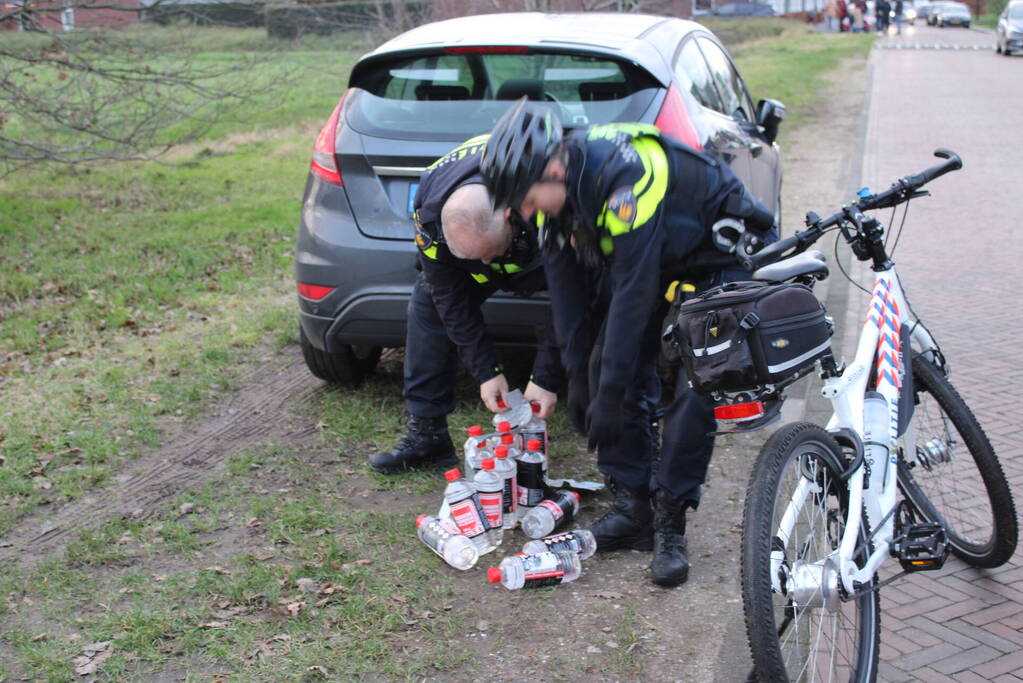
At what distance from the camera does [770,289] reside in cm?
295

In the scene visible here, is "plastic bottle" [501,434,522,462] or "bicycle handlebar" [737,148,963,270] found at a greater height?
"bicycle handlebar" [737,148,963,270]

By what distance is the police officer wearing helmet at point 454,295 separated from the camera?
3.59 metres

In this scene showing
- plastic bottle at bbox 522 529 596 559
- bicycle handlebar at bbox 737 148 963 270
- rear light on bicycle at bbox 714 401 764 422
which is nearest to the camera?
rear light on bicycle at bbox 714 401 764 422

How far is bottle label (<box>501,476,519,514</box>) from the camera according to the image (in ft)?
13.6

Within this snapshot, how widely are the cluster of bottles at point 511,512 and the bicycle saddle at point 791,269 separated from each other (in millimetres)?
1281

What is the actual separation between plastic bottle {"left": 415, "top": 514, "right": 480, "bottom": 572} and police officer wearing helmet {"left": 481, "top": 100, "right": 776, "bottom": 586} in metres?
0.61

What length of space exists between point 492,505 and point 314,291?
149 centimetres

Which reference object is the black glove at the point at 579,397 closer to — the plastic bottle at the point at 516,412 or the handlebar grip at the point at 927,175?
the plastic bottle at the point at 516,412

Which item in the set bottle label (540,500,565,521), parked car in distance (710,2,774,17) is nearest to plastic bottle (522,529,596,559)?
bottle label (540,500,565,521)

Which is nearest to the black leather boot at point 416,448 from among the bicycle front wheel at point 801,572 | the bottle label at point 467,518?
the bottle label at point 467,518

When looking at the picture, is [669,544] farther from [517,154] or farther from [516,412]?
[517,154]

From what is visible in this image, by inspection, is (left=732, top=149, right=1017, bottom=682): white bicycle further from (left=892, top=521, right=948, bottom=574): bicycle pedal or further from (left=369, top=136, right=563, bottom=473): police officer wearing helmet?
(left=369, top=136, right=563, bottom=473): police officer wearing helmet

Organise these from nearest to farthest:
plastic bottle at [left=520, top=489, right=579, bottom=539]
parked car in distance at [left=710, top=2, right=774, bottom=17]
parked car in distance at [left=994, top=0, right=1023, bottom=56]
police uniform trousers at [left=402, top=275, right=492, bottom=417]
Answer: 1. plastic bottle at [left=520, top=489, right=579, bottom=539]
2. police uniform trousers at [left=402, top=275, right=492, bottom=417]
3. parked car in distance at [left=994, top=0, right=1023, bottom=56]
4. parked car in distance at [left=710, top=2, right=774, bottom=17]

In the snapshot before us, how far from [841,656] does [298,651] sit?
5.30 feet
